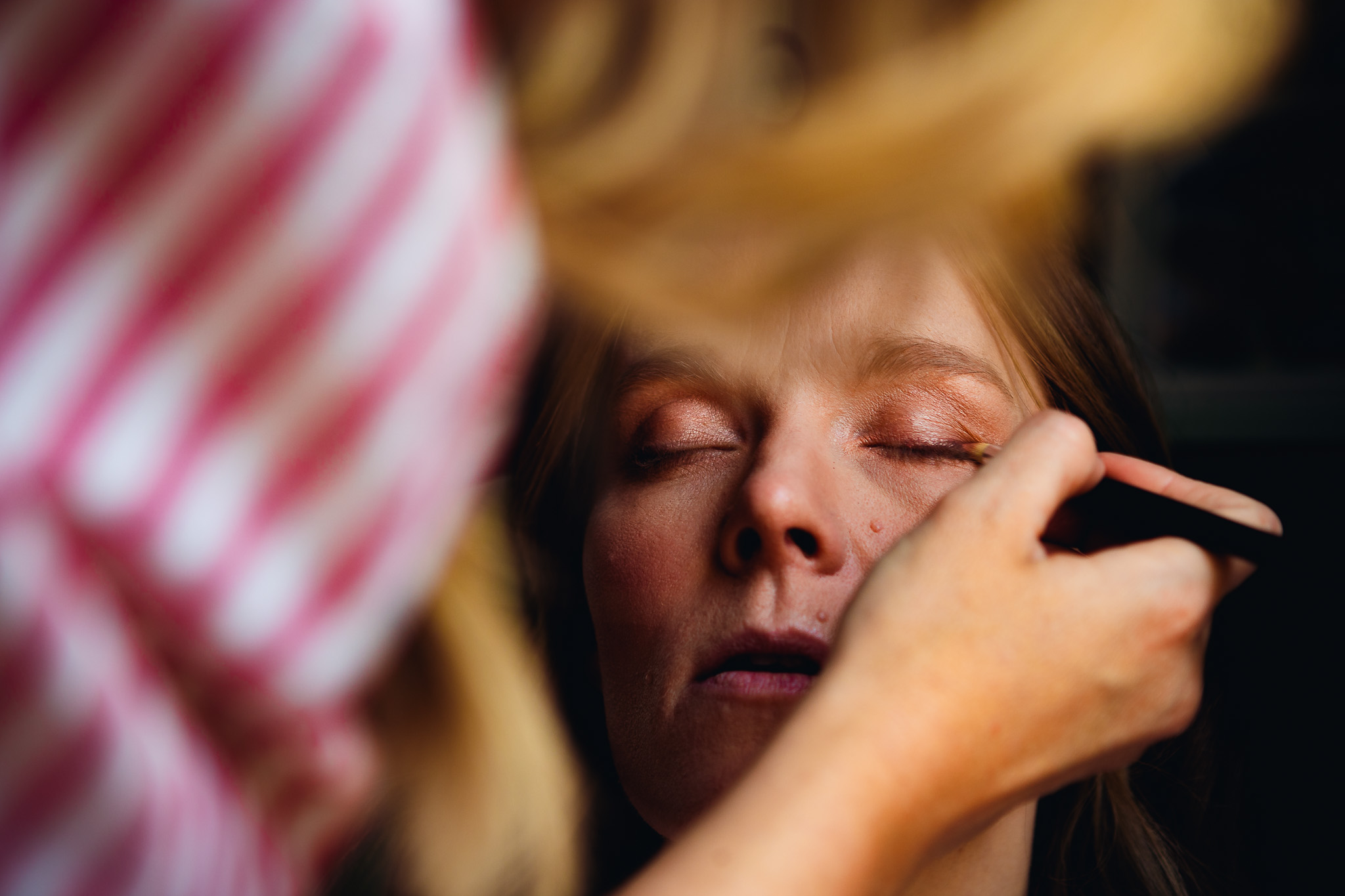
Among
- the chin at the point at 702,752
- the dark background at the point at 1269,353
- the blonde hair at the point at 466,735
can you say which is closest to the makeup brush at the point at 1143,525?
the chin at the point at 702,752

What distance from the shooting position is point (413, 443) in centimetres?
39

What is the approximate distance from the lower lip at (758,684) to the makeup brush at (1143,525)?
8.4 inches

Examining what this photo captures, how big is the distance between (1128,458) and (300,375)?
0.61 meters

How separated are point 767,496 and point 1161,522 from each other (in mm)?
271

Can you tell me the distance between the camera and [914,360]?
0.87m

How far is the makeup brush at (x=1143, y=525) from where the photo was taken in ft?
2.14

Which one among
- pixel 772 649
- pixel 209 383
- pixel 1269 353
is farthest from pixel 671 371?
pixel 1269 353

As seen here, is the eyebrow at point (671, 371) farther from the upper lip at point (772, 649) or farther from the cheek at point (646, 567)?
the upper lip at point (772, 649)

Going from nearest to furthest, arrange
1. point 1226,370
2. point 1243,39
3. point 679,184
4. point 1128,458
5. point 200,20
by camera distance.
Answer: point 200,20 → point 679,184 → point 1243,39 → point 1128,458 → point 1226,370

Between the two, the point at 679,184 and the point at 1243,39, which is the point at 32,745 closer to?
the point at 679,184

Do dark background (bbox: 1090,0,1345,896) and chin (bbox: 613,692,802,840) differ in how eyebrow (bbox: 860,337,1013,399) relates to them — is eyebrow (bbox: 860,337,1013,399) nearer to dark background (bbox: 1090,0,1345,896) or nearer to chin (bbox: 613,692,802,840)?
chin (bbox: 613,692,802,840)

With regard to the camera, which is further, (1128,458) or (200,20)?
(1128,458)

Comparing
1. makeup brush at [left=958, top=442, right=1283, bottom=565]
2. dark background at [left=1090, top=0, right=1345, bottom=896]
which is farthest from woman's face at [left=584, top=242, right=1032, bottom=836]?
dark background at [left=1090, top=0, right=1345, bottom=896]

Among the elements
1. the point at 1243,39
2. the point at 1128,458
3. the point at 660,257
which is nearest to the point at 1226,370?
the point at 1128,458
